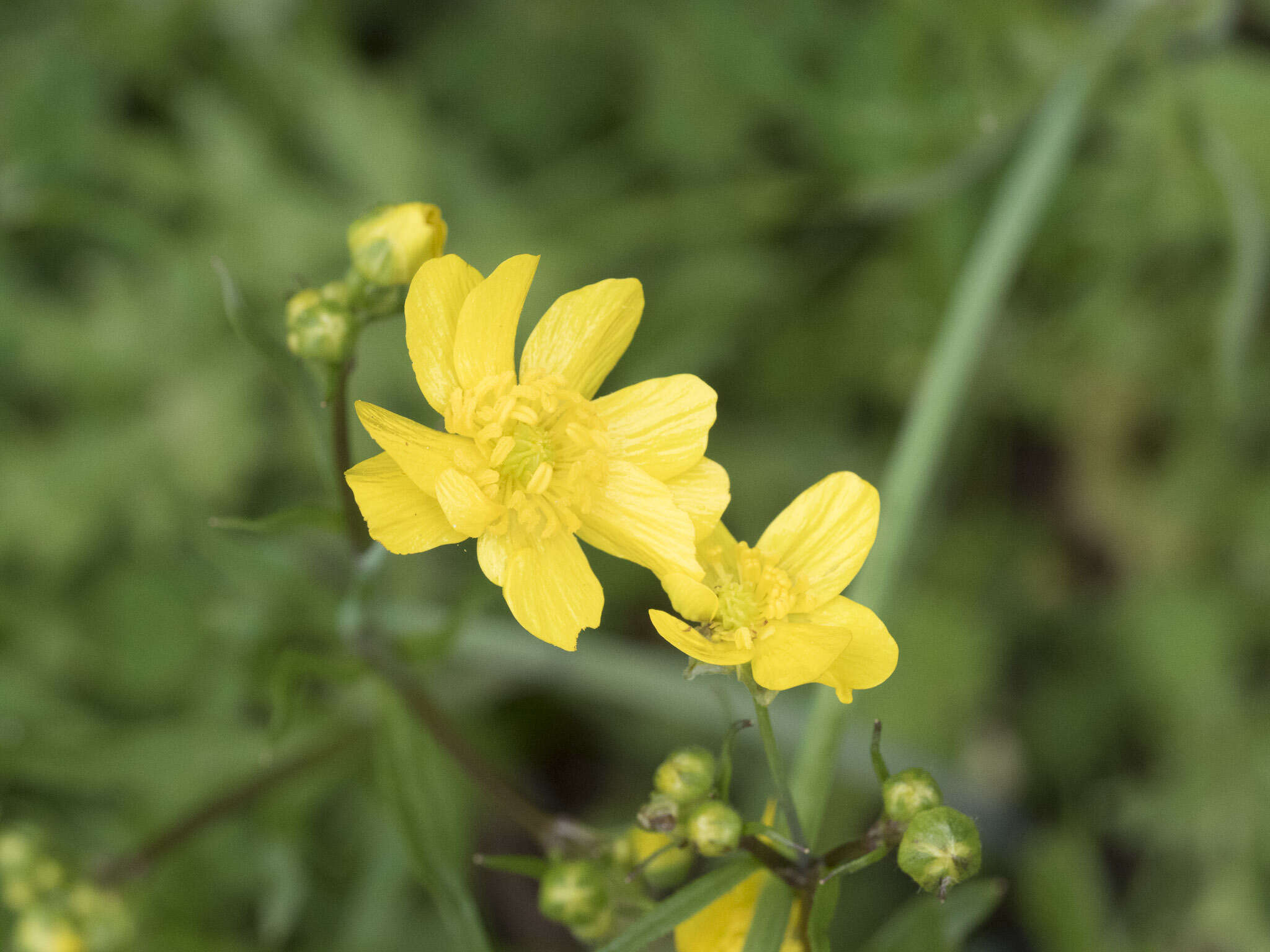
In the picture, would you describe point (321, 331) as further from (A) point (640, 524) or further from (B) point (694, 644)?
(B) point (694, 644)

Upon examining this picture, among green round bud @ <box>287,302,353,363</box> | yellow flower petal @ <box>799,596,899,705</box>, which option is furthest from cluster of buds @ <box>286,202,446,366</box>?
yellow flower petal @ <box>799,596,899,705</box>

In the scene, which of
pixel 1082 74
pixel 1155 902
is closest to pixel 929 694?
pixel 1155 902

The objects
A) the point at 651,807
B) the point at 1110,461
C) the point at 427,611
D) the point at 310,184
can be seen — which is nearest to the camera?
the point at 651,807

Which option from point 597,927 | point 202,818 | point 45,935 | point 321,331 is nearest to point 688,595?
point 597,927

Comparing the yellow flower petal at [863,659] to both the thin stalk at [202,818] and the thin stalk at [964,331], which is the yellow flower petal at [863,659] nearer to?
the thin stalk at [964,331]

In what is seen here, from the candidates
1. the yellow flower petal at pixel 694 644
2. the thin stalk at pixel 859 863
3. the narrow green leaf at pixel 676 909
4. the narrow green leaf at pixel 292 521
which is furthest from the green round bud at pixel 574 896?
the narrow green leaf at pixel 292 521

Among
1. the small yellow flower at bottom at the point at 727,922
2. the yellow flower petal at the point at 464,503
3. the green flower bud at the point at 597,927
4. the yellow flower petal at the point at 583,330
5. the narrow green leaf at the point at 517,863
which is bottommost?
the small yellow flower at bottom at the point at 727,922

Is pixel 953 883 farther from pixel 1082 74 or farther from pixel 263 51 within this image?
pixel 263 51
